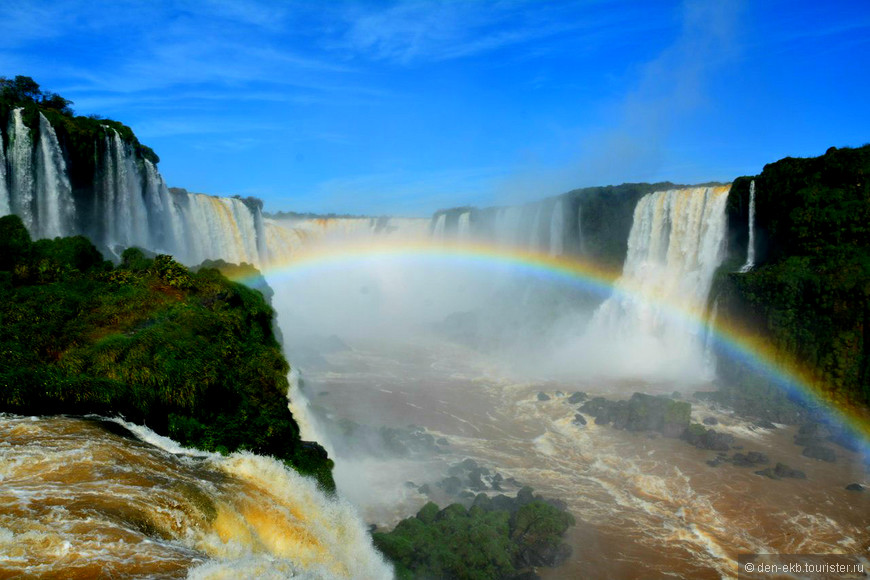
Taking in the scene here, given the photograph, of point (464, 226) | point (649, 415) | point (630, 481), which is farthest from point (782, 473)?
point (464, 226)

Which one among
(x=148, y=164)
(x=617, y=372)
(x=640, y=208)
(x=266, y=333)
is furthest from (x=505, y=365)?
(x=148, y=164)

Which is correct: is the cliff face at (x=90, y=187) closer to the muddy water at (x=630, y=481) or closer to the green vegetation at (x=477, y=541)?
the muddy water at (x=630, y=481)

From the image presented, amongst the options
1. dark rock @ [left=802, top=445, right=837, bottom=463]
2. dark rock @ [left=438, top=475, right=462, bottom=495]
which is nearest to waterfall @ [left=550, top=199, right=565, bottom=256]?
dark rock @ [left=802, top=445, right=837, bottom=463]

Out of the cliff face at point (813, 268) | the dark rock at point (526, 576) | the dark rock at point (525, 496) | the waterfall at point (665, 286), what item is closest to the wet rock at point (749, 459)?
the cliff face at point (813, 268)

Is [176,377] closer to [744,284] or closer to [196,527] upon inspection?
[196,527]

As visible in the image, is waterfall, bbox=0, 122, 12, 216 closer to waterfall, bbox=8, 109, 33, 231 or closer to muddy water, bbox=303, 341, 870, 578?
waterfall, bbox=8, 109, 33, 231

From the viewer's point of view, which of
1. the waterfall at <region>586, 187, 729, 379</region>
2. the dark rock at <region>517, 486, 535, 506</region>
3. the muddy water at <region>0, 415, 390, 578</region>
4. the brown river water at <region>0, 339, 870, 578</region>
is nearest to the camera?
the muddy water at <region>0, 415, 390, 578</region>

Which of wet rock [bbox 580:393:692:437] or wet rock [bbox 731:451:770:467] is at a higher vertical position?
wet rock [bbox 580:393:692:437]
